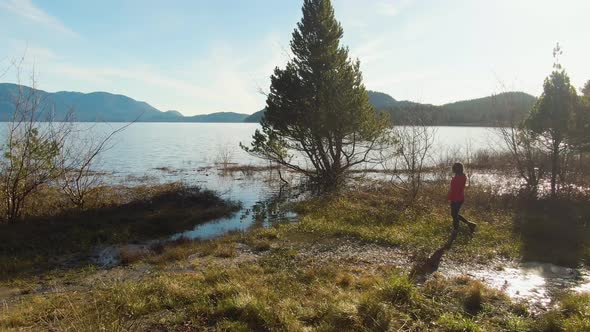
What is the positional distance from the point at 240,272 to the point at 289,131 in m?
15.4

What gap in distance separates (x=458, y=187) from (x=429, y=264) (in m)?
3.40

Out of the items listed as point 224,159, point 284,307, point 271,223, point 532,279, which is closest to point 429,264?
point 532,279

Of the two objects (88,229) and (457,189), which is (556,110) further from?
(88,229)

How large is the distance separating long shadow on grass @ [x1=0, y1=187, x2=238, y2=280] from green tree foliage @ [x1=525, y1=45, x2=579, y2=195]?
16505 mm

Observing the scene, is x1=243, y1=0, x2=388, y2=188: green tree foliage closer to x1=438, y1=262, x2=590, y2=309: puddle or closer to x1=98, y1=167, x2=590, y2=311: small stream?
x1=98, y1=167, x2=590, y2=311: small stream

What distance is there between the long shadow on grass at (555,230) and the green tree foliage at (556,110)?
2.02m

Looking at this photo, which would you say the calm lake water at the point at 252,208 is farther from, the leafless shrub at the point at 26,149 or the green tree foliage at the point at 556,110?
the green tree foliage at the point at 556,110

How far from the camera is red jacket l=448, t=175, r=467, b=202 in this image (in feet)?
37.2

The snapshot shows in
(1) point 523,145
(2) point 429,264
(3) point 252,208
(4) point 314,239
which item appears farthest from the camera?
(3) point 252,208

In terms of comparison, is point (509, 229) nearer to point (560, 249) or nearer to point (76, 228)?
point (560, 249)

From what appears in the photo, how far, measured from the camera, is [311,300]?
21.4 ft

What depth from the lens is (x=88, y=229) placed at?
47.0 feet

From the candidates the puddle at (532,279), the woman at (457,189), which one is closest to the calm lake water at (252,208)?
the puddle at (532,279)

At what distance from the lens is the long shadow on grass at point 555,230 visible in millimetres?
9859
